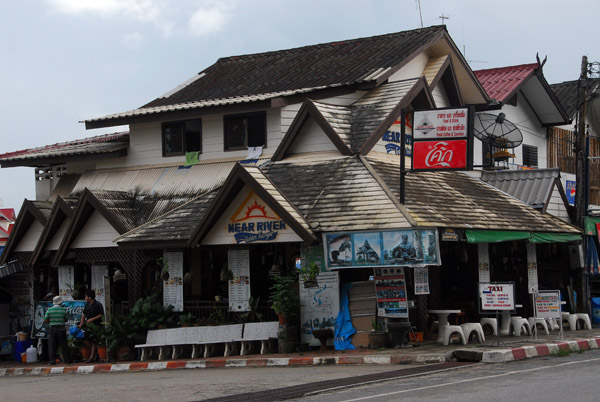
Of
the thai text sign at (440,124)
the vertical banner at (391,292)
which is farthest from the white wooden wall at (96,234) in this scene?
the thai text sign at (440,124)

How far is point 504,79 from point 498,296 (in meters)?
13.8

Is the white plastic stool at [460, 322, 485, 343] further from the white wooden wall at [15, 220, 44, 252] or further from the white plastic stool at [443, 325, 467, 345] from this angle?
the white wooden wall at [15, 220, 44, 252]

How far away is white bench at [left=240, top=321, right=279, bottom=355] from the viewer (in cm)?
1958

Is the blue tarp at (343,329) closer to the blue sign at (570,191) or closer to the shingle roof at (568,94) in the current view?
the blue sign at (570,191)

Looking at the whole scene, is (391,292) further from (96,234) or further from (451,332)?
(96,234)

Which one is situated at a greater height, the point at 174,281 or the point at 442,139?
the point at 442,139

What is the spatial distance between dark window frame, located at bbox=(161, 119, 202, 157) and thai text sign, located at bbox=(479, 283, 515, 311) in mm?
9925

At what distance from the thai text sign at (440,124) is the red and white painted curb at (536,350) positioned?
4.72 metres

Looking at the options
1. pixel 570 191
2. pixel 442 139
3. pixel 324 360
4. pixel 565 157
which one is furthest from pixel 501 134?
pixel 324 360

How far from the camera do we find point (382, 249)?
18.2m

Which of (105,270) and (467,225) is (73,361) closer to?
(105,270)

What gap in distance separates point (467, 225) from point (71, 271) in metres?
10.7

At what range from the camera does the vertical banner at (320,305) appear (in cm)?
1912

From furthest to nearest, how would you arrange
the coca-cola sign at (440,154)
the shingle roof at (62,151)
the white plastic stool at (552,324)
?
1. the shingle roof at (62,151)
2. the white plastic stool at (552,324)
3. the coca-cola sign at (440,154)
